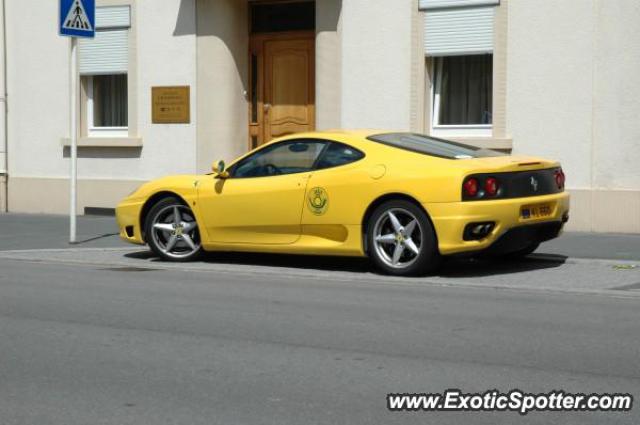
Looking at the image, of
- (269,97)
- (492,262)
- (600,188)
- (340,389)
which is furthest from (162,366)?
(269,97)

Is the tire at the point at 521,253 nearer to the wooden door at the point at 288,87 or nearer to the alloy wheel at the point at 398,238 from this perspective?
the alloy wheel at the point at 398,238

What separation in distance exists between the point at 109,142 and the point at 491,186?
10.3 meters

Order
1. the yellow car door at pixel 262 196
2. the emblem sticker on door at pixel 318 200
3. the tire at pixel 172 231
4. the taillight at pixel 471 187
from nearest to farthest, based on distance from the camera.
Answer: the taillight at pixel 471 187 → the emblem sticker on door at pixel 318 200 → the yellow car door at pixel 262 196 → the tire at pixel 172 231

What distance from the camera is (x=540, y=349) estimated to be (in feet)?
22.3

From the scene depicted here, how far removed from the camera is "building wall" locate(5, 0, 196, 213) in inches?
728

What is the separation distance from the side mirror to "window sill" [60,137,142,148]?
7362 millimetres

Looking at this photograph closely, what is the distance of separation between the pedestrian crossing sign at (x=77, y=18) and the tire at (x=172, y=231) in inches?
122

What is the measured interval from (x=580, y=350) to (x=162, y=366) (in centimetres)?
246

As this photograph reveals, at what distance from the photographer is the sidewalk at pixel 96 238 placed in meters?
12.4

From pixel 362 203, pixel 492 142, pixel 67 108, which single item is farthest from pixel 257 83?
pixel 362 203

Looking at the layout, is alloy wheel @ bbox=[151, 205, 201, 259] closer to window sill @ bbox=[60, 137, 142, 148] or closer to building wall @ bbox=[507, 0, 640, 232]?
building wall @ bbox=[507, 0, 640, 232]

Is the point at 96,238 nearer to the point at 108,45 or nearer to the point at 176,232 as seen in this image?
the point at 176,232

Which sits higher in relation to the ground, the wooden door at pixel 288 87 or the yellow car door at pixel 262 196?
the wooden door at pixel 288 87

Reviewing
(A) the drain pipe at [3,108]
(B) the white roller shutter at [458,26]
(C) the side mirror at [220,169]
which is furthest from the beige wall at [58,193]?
(C) the side mirror at [220,169]
